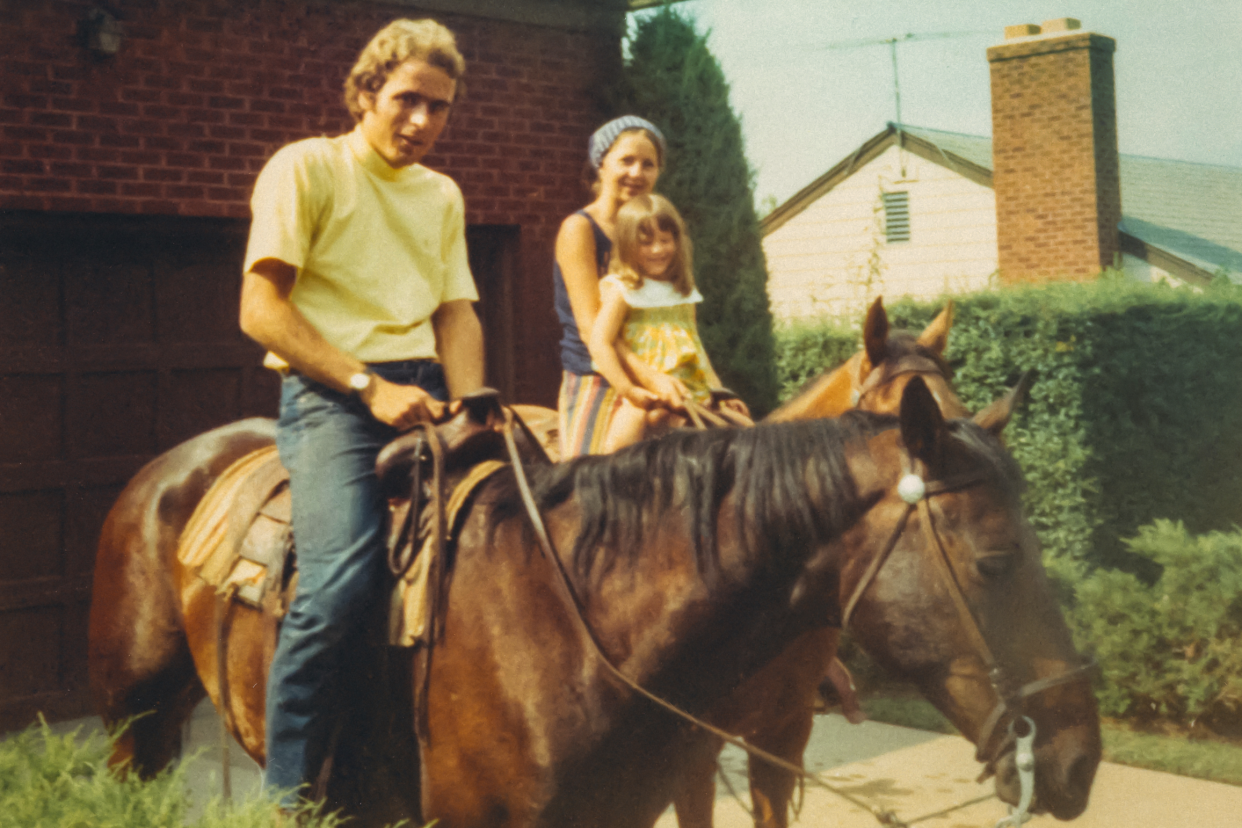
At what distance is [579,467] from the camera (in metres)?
3.00

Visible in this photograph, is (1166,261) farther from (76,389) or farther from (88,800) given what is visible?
(88,800)

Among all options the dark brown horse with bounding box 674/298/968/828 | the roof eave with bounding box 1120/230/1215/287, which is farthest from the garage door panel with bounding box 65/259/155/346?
the roof eave with bounding box 1120/230/1215/287

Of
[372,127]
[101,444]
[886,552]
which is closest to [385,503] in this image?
[372,127]

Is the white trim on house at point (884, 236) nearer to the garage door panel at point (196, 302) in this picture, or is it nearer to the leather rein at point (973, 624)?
the garage door panel at point (196, 302)

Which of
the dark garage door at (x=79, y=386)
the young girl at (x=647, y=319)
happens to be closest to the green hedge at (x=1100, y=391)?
the young girl at (x=647, y=319)

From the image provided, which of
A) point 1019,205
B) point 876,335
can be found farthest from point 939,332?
point 1019,205

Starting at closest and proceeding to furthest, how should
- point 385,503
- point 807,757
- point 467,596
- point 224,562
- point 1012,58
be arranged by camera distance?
point 467,596 < point 385,503 < point 224,562 < point 807,757 < point 1012,58

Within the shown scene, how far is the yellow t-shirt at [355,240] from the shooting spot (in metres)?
3.10

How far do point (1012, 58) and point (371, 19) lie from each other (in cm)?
1351

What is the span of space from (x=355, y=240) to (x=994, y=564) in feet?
6.13

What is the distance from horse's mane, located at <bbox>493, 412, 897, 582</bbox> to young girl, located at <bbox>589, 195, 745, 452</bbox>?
3.73ft

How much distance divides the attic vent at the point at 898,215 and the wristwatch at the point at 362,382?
24697mm

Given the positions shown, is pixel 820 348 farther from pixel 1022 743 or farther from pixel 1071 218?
pixel 1071 218

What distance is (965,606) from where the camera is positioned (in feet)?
7.77
